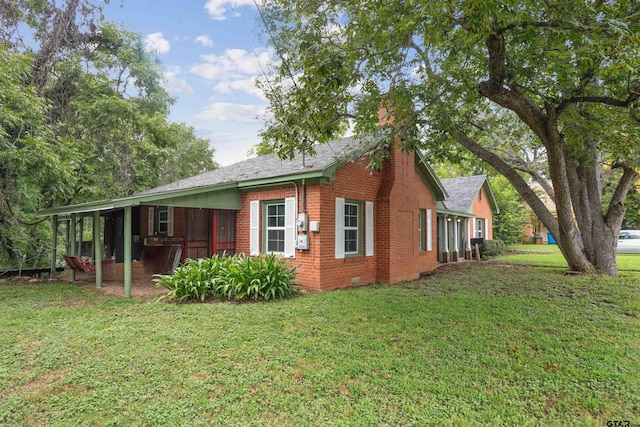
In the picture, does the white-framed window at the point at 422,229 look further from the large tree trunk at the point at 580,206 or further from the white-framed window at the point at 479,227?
the white-framed window at the point at 479,227

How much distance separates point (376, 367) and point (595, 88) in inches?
300

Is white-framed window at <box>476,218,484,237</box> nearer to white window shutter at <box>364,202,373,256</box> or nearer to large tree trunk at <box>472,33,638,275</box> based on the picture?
large tree trunk at <box>472,33,638,275</box>

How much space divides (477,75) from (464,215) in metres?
11.8

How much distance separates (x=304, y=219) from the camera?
866 centimetres

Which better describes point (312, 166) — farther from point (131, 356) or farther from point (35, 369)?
point (35, 369)

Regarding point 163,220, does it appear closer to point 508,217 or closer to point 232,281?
point 232,281

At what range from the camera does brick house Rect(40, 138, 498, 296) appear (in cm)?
865

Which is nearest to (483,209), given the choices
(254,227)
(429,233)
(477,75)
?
(429,233)

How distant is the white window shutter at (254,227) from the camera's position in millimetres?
9852

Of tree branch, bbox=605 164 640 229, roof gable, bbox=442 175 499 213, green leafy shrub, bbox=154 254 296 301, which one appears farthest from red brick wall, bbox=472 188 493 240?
green leafy shrub, bbox=154 254 296 301

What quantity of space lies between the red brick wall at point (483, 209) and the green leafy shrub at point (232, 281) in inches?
696

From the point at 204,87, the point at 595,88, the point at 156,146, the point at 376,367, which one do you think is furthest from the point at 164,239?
the point at 595,88

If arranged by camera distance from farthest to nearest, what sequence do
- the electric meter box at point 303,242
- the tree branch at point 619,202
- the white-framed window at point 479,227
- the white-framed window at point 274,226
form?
the white-framed window at point 479,227, the tree branch at point 619,202, the white-framed window at point 274,226, the electric meter box at point 303,242

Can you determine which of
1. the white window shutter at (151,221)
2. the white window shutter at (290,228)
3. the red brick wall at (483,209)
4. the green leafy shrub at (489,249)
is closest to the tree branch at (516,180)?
the white window shutter at (290,228)
